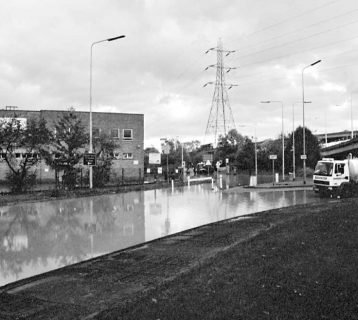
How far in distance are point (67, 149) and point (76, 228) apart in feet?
62.1

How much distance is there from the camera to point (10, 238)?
12.5 m

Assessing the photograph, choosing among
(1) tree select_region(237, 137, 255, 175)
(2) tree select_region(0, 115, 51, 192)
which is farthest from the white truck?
(1) tree select_region(237, 137, 255, 175)

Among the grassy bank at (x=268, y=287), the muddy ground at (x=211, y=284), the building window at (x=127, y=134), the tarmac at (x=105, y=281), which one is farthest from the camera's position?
the building window at (x=127, y=134)

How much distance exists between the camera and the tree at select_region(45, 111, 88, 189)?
105 ft

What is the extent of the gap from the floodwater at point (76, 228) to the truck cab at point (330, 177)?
31.8ft

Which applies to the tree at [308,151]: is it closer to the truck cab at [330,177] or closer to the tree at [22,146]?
the truck cab at [330,177]

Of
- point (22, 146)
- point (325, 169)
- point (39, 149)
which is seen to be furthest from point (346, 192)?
point (22, 146)

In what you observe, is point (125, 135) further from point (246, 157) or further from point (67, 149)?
point (246, 157)

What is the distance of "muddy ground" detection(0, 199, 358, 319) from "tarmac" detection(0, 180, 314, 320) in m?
0.01

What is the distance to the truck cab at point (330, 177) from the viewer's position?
1133 inches

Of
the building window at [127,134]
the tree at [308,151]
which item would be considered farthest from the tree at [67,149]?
the tree at [308,151]

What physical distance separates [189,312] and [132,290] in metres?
1.70

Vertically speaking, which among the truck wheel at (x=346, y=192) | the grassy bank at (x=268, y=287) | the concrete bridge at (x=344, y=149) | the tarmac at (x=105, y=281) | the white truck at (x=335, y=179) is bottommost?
the tarmac at (x=105, y=281)

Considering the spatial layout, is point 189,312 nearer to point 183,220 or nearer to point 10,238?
point 10,238
